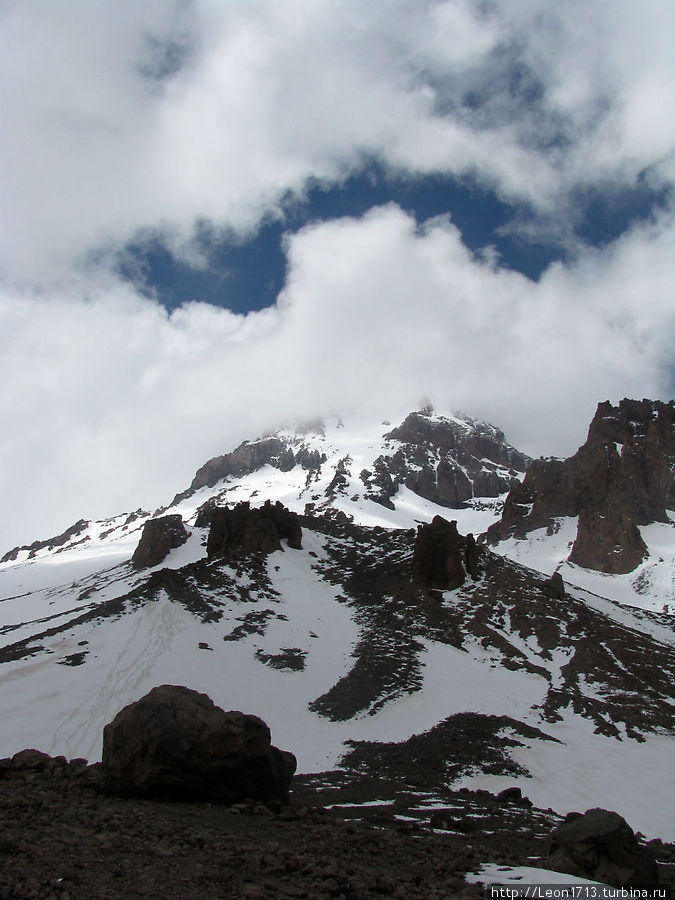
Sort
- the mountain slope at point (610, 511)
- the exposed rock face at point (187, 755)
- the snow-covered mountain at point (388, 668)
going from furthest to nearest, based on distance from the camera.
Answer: the mountain slope at point (610, 511)
the snow-covered mountain at point (388, 668)
the exposed rock face at point (187, 755)

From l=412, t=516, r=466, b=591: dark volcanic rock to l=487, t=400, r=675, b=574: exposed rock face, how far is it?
94.0m

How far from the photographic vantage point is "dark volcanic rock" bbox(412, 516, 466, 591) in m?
60.5

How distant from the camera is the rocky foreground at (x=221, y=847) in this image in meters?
7.13

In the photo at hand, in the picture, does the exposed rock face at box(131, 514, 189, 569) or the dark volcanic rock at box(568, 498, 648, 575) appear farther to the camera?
the dark volcanic rock at box(568, 498, 648, 575)

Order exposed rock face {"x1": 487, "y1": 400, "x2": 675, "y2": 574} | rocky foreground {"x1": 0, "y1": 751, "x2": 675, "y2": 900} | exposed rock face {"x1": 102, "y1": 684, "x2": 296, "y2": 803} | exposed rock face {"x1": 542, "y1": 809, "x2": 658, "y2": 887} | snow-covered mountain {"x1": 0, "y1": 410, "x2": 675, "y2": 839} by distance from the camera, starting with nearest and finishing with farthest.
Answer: rocky foreground {"x1": 0, "y1": 751, "x2": 675, "y2": 900}
exposed rock face {"x1": 542, "y1": 809, "x2": 658, "y2": 887}
exposed rock face {"x1": 102, "y1": 684, "x2": 296, "y2": 803}
snow-covered mountain {"x1": 0, "y1": 410, "x2": 675, "y2": 839}
exposed rock face {"x1": 487, "y1": 400, "x2": 675, "y2": 574}

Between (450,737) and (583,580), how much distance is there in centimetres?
11987

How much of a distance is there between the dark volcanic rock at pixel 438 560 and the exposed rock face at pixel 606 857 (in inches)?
1991

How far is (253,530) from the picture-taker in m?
72.4

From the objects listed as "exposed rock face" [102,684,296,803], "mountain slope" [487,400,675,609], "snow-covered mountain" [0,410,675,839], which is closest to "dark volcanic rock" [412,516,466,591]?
"snow-covered mountain" [0,410,675,839]

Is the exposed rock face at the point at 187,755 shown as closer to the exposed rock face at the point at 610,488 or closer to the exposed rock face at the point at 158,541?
the exposed rock face at the point at 158,541

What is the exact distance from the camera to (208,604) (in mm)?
51219

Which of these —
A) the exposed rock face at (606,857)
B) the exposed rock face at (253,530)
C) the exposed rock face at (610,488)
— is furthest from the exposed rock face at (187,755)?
the exposed rock face at (610,488)

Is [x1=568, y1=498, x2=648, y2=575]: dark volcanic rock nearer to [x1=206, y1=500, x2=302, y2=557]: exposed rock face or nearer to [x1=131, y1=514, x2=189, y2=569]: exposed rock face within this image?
[x1=206, y1=500, x2=302, y2=557]: exposed rock face

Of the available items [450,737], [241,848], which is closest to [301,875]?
[241,848]
